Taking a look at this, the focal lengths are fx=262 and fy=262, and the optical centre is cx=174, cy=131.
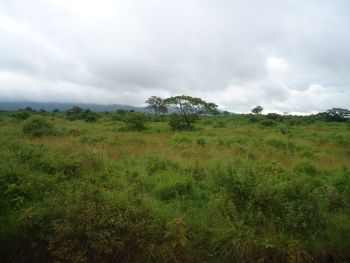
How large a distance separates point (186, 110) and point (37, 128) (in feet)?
43.0

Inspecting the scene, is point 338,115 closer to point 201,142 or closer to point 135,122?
point 135,122

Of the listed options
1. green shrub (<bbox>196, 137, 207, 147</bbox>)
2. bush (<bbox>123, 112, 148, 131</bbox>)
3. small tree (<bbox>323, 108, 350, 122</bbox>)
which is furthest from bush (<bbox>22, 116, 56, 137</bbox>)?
small tree (<bbox>323, 108, 350, 122</bbox>)

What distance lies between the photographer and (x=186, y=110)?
82.5 feet

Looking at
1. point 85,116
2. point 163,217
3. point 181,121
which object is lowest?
point 85,116

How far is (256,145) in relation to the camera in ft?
44.9

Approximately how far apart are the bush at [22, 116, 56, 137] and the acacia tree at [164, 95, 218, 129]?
991 centimetres

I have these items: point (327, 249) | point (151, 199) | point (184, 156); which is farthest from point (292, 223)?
point (184, 156)

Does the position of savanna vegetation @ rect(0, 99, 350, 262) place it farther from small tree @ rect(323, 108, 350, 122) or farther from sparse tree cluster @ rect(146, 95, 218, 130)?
small tree @ rect(323, 108, 350, 122)

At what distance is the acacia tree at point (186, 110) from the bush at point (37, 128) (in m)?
9.91

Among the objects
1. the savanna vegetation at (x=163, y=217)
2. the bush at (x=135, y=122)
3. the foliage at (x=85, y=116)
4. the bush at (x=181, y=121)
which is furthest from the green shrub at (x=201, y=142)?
the foliage at (x=85, y=116)

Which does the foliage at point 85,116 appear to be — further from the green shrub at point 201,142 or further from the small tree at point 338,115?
the small tree at point 338,115

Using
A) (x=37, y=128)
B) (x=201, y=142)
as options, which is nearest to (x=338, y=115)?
(x=201, y=142)

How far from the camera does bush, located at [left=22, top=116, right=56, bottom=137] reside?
1599cm

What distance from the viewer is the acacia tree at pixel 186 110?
23094 millimetres
